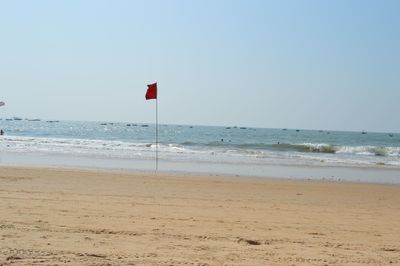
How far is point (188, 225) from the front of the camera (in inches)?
284

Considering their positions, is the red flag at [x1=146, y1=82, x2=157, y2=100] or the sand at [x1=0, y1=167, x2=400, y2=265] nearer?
the sand at [x1=0, y1=167, x2=400, y2=265]

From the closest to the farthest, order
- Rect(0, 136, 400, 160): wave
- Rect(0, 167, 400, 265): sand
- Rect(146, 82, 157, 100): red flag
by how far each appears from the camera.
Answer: Rect(0, 167, 400, 265): sand → Rect(146, 82, 157, 100): red flag → Rect(0, 136, 400, 160): wave

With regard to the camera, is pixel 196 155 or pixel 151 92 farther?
pixel 196 155

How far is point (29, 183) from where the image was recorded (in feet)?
38.8

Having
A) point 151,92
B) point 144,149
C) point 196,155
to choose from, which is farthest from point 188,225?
point 144,149

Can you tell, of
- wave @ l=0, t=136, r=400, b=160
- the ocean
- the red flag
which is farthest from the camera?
wave @ l=0, t=136, r=400, b=160

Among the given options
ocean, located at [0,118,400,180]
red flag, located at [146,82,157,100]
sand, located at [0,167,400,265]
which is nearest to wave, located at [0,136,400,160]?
ocean, located at [0,118,400,180]

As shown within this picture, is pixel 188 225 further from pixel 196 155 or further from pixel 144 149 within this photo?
pixel 144 149

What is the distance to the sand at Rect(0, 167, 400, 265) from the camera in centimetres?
542

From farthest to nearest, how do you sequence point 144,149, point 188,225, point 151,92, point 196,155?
point 144,149
point 196,155
point 151,92
point 188,225

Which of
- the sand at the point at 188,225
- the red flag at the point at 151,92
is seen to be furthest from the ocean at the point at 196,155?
the sand at the point at 188,225

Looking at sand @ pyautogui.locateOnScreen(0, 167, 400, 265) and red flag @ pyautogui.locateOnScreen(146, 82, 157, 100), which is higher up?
red flag @ pyautogui.locateOnScreen(146, 82, 157, 100)

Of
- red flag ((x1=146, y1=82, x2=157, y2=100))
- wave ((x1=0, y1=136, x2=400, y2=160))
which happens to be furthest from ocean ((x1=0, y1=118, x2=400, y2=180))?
red flag ((x1=146, y1=82, x2=157, y2=100))

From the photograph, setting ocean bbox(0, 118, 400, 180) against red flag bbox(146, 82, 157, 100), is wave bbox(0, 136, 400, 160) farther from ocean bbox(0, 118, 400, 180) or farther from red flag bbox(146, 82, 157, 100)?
red flag bbox(146, 82, 157, 100)
